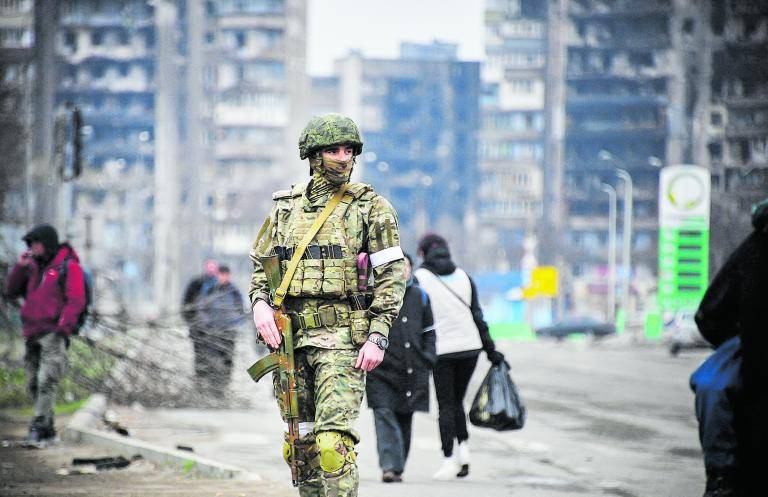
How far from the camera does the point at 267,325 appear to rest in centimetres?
589

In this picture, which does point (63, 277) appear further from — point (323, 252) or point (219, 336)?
point (323, 252)

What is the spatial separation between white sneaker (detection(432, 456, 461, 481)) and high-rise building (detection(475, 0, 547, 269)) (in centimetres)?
10605

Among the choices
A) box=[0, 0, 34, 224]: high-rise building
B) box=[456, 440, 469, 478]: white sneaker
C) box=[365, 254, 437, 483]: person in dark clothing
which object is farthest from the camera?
box=[0, 0, 34, 224]: high-rise building

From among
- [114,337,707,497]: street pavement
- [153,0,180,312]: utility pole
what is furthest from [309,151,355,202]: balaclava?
[153,0,180,312]: utility pole

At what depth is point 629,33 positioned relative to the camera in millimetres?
107000

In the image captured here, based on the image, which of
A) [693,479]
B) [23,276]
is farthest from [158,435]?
[693,479]

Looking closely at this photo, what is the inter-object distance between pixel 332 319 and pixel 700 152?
96145 mm

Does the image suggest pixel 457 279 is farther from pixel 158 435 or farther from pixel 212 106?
pixel 212 106

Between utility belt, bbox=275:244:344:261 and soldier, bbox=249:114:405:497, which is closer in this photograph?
soldier, bbox=249:114:405:497

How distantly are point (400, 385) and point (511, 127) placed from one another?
372 ft

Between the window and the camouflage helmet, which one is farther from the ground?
the window

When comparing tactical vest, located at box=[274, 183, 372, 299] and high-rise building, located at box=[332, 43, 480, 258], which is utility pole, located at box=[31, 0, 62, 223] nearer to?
high-rise building, located at box=[332, 43, 480, 258]

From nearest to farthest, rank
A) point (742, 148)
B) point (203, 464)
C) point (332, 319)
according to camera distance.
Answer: point (332, 319) < point (203, 464) < point (742, 148)

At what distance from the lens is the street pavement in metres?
9.27
